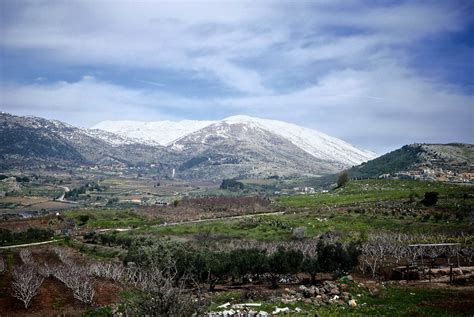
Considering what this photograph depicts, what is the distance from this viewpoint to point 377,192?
157750mm

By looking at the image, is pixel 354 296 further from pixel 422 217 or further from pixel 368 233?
pixel 422 217

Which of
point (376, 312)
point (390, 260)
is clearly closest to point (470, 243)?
point (390, 260)

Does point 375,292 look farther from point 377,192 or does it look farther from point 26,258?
point 377,192

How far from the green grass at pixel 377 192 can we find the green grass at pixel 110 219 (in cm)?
5593

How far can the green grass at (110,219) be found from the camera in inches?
5108

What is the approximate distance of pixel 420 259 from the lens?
217 ft

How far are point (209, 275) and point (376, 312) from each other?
27.5 m

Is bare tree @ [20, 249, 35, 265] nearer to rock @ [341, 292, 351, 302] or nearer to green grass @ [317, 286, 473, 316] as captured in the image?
rock @ [341, 292, 351, 302]

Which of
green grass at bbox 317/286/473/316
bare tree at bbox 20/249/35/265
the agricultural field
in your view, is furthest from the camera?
bare tree at bbox 20/249/35/265

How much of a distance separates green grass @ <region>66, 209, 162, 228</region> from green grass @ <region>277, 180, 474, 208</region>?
55926 mm

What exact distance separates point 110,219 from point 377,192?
9797 centimetres

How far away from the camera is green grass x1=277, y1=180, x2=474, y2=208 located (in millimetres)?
137500

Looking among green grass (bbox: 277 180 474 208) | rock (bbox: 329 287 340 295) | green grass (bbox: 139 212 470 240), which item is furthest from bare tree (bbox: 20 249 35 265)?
green grass (bbox: 277 180 474 208)

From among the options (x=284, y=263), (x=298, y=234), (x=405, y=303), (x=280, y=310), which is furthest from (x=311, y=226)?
(x=280, y=310)
